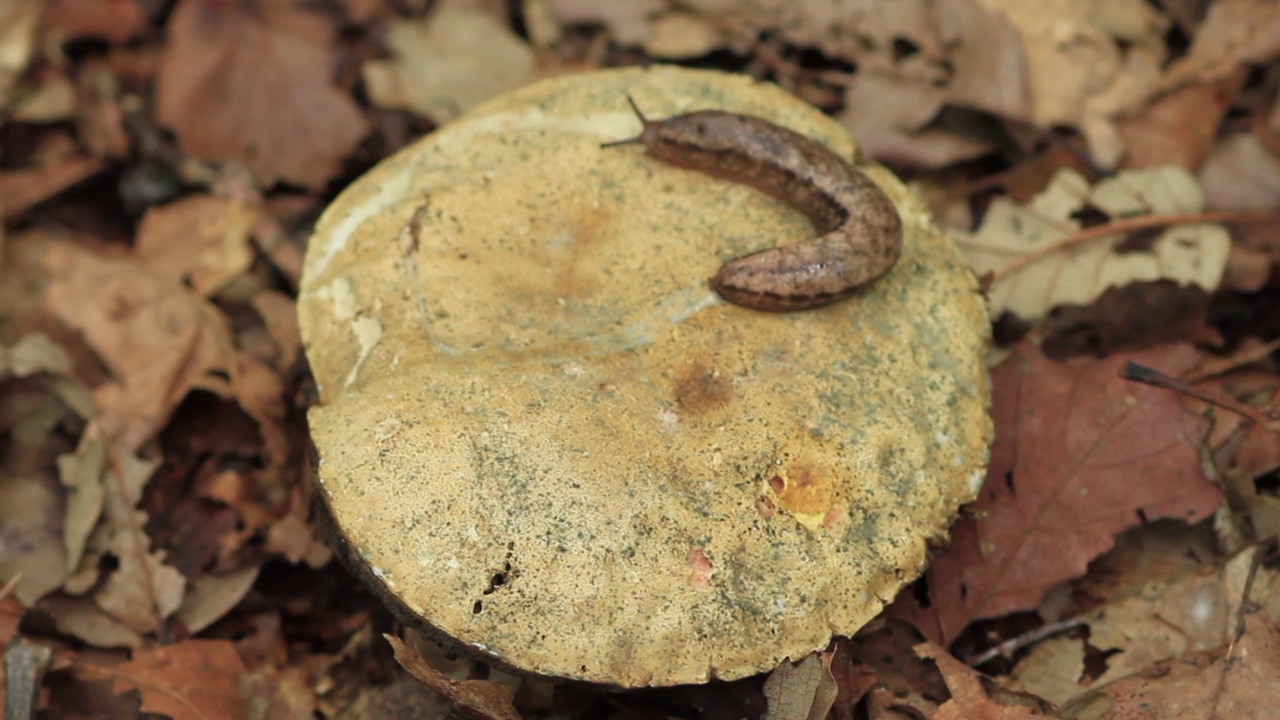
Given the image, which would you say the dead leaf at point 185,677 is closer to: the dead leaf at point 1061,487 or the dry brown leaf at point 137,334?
the dry brown leaf at point 137,334

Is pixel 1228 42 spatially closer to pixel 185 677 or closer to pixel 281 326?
pixel 281 326

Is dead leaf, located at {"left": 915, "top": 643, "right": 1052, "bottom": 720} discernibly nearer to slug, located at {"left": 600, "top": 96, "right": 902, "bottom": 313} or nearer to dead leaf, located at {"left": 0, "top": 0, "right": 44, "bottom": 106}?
slug, located at {"left": 600, "top": 96, "right": 902, "bottom": 313}

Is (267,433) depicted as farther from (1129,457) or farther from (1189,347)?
(1189,347)

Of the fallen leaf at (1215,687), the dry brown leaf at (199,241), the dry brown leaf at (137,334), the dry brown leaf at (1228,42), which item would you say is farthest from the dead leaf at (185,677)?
the dry brown leaf at (1228,42)

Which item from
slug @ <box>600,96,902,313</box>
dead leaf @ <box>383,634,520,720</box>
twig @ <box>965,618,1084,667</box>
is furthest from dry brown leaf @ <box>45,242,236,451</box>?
twig @ <box>965,618,1084,667</box>

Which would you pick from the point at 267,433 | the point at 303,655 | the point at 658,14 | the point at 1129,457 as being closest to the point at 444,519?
A: the point at 303,655

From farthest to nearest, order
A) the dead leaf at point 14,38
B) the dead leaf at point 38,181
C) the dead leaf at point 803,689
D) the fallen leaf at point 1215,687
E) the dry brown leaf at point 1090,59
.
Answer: the dead leaf at point 14,38
the dead leaf at point 38,181
the dry brown leaf at point 1090,59
the fallen leaf at point 1215,687
the dead leaf at point 803,689
